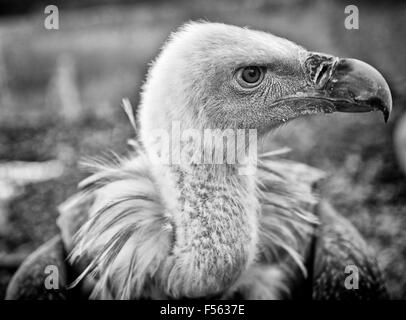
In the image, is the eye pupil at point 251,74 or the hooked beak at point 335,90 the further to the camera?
the eye pupil at point 251,74

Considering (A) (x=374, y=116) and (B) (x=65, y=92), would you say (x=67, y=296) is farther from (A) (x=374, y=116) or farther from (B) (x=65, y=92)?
(B) (x=65, y=92)

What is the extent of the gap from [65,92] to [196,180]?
211 inches

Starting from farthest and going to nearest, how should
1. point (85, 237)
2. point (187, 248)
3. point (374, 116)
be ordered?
point (374, 116)
point (85, 237)
point (187, 248)

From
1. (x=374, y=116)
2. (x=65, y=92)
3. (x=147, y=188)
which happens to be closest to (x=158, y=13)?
(x=65, y=92)

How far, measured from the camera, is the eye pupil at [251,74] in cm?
189

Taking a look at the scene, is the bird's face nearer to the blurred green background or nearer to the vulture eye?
the vulture eye

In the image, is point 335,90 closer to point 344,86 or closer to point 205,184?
point 344,86

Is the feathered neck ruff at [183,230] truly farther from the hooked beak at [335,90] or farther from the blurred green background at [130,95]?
the blurred green background at [130,95]

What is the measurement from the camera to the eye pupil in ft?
6.21

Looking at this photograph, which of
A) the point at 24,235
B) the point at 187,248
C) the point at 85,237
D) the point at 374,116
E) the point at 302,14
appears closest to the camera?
the point at 187,248

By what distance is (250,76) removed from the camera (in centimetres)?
191

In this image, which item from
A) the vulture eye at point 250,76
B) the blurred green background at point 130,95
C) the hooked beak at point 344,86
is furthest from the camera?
the blurred green background at point 130,95

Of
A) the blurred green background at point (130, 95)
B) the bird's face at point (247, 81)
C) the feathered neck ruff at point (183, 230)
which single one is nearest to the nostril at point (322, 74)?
the bird's face at point (247, 81)

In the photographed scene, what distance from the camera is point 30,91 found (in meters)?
7.13
